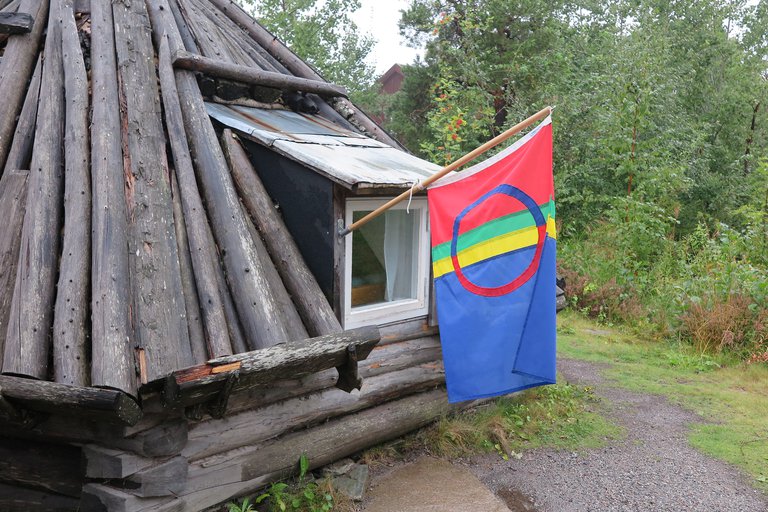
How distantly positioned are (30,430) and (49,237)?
1276 millimetres

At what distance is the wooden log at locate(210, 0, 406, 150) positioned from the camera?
281 inches

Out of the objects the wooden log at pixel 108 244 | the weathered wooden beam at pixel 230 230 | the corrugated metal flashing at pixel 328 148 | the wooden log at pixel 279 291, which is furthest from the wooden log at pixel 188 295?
the corrugated metal flashing at pixel 328 148

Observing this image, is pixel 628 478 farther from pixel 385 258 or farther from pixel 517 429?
pixel 385 258

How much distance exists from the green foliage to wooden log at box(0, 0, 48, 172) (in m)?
11.1

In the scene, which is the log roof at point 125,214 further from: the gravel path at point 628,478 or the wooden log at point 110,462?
the gravel path at point 628,478

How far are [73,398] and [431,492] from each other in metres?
3.22

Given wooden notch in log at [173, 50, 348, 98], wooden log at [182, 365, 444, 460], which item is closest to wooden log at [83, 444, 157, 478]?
wooden log at [182, 365, 444, 460]

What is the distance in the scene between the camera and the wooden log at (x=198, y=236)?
4254 millimetres

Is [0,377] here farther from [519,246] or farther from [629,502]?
[629,502]

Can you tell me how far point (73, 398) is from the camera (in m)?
3.50

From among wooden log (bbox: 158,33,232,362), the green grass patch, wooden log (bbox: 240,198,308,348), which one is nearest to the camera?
wooden log (bbox: 158,33,232,362)

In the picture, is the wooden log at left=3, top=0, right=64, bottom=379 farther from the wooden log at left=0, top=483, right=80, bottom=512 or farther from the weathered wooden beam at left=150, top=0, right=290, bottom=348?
the wooden log at left=0, top=483, right=80, bottom=512

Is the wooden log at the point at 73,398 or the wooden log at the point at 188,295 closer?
the wooden log at the point at 73,398

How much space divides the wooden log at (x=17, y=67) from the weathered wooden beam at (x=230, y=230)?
127 cm
